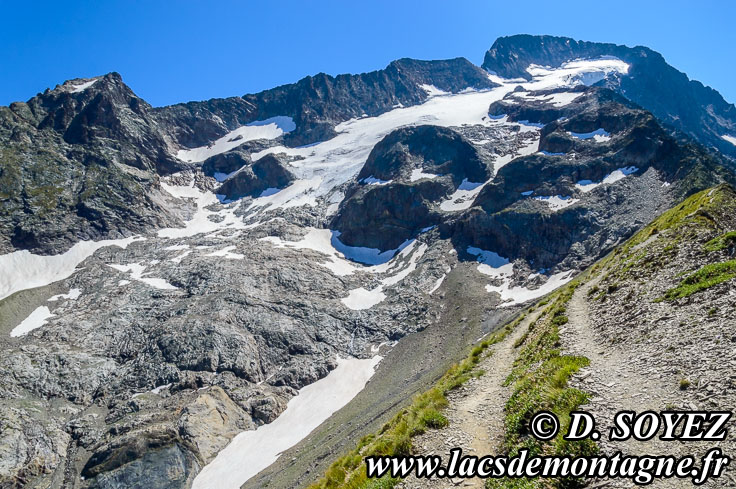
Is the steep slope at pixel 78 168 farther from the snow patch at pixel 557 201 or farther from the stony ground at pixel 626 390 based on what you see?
the stony ground at pixel 626 390

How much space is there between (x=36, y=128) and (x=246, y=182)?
74167 millimetres

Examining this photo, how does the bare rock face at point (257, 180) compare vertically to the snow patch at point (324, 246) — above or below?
above

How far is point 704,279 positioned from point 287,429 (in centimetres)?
5954

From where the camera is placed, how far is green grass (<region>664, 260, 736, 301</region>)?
1430 cm

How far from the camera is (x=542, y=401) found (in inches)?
433

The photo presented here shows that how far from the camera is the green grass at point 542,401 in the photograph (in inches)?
347

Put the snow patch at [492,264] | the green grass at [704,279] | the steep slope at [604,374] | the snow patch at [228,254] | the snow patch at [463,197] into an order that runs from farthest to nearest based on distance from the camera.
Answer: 1. the snow patch at [463,197]
2. the snow patch at [228,254]
3. the snow patch at [492,264]
4. the green grass at [704,279]
5. the steep slope at [604,374]

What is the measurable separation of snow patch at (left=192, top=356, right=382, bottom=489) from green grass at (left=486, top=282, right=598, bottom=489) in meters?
50.2

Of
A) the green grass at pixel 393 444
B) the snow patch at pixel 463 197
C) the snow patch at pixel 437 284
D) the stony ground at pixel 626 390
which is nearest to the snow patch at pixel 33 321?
the snow patch at pixel 437 284

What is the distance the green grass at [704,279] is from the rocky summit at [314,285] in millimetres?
118

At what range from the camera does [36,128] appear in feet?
465

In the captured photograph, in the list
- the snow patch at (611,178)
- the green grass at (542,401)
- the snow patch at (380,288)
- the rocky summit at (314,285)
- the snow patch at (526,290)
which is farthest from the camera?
the snow patch at (611,178)

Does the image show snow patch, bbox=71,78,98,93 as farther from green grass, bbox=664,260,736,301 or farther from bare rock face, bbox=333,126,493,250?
green grass, bbox=664,260,736,301

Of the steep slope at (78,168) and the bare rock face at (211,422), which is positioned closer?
the bare rock face at (211,422)
